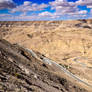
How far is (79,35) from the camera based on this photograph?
83625 mm

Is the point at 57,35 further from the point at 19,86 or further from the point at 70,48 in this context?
the point at 19,86

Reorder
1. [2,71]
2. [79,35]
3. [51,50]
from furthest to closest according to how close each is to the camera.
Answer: [79,35] < [51,50] < [2,71]

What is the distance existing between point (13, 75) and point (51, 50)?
196ft

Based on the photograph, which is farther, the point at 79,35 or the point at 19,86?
the point at 79,35

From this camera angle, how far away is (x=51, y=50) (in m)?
70.7

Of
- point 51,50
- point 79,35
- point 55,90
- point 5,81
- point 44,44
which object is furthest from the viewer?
point 79,35

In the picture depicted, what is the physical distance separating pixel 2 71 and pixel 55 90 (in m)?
4.57

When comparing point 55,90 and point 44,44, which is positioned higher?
point 55,90

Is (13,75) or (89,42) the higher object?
(13,75)

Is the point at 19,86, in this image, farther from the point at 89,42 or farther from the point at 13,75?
the point at 89,42

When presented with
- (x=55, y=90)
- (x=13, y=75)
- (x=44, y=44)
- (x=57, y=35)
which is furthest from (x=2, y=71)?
(x=57, y=35)

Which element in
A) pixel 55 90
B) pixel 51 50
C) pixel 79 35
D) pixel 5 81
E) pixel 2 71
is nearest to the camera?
pixel 5 81

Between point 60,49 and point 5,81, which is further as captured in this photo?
point 60,49

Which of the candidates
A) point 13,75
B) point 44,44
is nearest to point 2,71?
point 13,75
